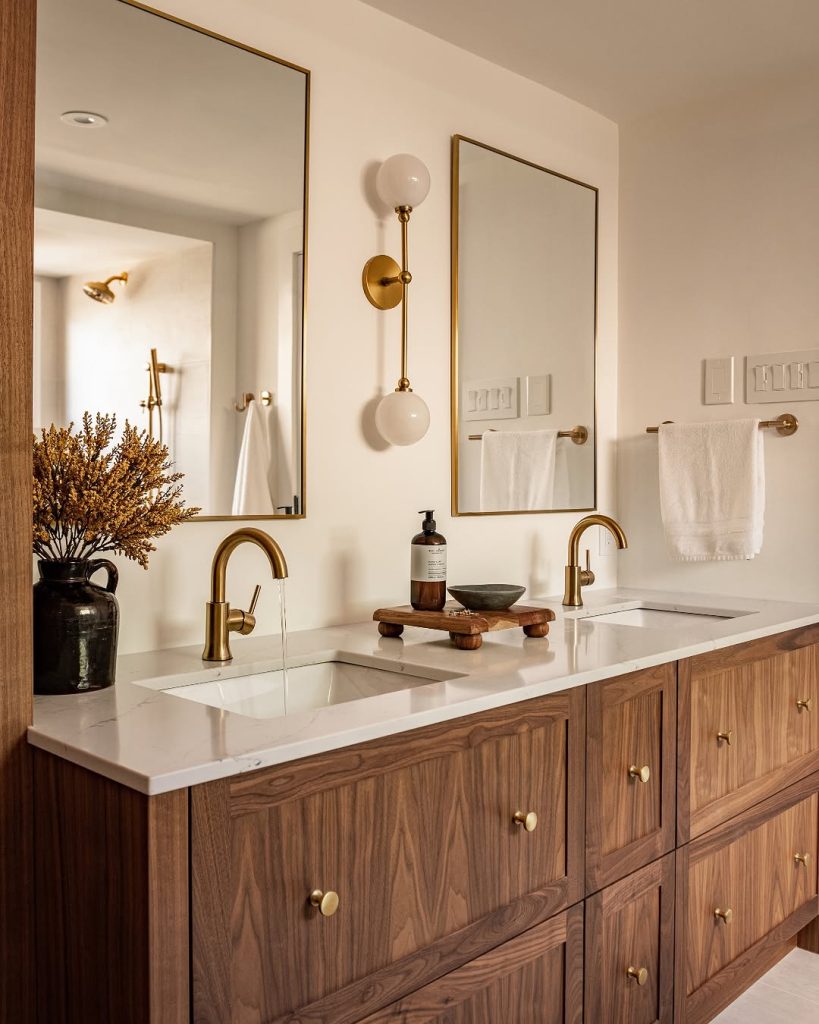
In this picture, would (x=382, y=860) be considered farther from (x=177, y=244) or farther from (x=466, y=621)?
(x=177, y=244)

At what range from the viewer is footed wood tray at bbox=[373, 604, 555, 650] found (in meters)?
1.69

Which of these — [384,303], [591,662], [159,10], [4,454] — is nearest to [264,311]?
[384,303]

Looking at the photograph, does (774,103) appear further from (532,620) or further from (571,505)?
(532,620)

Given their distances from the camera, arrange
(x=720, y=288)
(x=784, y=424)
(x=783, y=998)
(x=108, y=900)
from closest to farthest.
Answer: (x=108, y=900), (x=783, y=998), (x=784, y=424), (x=720, y=288)

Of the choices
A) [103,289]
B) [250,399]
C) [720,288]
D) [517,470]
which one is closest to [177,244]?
[103,289]

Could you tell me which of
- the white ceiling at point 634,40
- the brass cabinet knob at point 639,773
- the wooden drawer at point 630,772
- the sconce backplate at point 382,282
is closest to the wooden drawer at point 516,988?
the wooden drawer at point 630,772

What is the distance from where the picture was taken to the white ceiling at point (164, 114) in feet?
4.99

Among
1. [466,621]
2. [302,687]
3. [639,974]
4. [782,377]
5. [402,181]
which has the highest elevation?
[402,181]

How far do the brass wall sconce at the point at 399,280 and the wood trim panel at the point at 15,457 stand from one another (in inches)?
35.2

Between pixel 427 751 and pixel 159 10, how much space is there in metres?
1.35

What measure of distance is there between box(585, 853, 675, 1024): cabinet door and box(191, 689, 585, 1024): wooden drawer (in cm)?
13

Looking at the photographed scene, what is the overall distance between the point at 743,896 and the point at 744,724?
369 mm

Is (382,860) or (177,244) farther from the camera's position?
(177,244)

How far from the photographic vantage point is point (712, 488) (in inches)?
93.0
